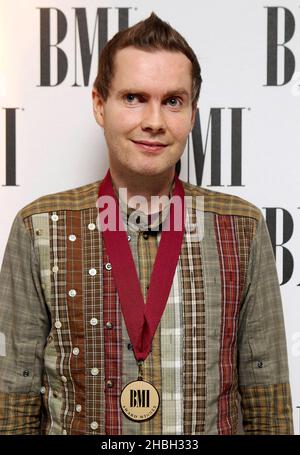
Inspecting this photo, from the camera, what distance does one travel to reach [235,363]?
4.75 ft

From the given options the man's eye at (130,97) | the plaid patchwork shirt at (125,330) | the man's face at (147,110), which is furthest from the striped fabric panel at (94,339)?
the man's eye at (130,97)

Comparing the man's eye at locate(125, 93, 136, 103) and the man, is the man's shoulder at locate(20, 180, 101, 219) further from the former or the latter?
the man's eye at locate(125, 93, 136, 103)

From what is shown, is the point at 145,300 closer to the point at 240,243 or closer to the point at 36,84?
the point at 240,243

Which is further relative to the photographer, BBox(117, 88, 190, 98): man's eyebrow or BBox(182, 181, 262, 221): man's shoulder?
BBox(182, 181, 262, 221): man's shoulder

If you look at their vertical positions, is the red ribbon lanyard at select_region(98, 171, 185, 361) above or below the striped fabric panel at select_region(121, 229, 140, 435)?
above

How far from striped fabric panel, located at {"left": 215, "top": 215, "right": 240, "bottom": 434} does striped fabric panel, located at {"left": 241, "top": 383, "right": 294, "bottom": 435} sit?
0.19 feet

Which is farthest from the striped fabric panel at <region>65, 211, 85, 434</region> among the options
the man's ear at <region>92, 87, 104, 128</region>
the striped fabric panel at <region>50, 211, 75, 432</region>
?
the man's ear at <region>92, 87, 104, 128</region>

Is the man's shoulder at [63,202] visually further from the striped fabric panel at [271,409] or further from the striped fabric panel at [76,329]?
the striped fabric panel at [271,409]

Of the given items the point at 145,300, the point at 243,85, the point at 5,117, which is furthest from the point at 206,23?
the point at 145,300

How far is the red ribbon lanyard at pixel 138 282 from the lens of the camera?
4.43ft

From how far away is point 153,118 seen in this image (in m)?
1.35

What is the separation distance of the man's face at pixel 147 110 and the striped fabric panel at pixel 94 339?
0.21 metres

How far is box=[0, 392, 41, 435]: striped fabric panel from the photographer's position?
4.61 ft

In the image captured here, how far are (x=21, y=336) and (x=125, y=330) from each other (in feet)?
0.75
